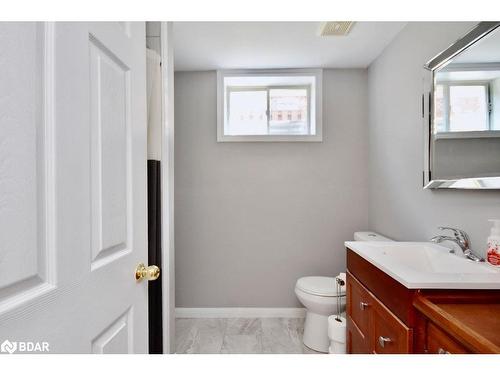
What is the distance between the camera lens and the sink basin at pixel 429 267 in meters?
0.91

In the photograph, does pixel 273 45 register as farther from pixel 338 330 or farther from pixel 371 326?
pixel 338 330

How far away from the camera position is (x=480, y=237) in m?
1.27

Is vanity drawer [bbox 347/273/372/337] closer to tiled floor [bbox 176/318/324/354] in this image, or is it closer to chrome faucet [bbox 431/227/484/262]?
chrome faucet [bbox 431/227/484/262]

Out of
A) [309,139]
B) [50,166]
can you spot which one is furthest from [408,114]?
[50,166]

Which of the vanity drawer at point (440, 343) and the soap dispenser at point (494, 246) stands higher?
the soap dispenser at point (494, 246)

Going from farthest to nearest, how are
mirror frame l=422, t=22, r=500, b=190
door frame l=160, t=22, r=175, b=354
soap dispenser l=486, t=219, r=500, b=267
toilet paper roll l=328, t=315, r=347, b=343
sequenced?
Result: toilet paper roll l=328, t=315, r=347, b=343
door frame l=160, t=22, r=175, b=354
mirror frame l=422, t=22, r=500, b=190
soap dispenser l=486, t=219, r=500, b=267

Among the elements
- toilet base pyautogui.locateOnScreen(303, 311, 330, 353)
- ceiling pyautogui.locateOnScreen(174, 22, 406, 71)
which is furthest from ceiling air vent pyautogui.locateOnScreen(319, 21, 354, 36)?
toilet base pyautogui.locateOnScreen(303, 311, 330, 353)

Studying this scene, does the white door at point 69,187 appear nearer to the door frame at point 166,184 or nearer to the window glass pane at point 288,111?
the door frame at point 166,184

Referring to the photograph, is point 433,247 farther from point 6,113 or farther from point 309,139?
point 6,113

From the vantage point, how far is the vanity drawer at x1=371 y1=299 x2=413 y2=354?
94 centimetres

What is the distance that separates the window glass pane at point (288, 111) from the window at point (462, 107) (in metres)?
1.27

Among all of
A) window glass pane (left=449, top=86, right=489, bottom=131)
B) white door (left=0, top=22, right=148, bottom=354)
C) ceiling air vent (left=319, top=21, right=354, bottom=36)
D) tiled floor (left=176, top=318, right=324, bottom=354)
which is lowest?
tiled floor (left=176, top=318, right=324, bottom=354)

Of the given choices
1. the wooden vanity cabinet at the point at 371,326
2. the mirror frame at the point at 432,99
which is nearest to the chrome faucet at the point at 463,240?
the mirror frame at the point at 432,99

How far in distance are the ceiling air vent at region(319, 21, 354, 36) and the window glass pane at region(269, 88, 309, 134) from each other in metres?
0.78
